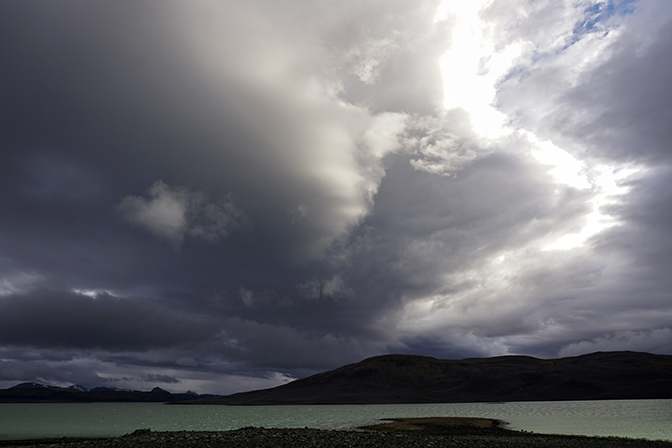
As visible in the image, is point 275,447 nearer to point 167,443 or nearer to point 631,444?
point 167,443

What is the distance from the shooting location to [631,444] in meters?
58.4

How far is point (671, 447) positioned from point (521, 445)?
1832 cm

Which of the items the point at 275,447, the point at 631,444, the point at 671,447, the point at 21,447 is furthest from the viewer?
the point at 21,447

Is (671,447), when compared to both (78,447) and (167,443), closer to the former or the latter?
(167,443)

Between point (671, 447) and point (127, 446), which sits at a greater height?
point (127, 446)

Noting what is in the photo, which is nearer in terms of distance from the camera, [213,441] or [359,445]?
[359,445]

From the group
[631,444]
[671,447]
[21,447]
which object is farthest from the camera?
[21,447]

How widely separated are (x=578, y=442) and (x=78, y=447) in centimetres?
6577

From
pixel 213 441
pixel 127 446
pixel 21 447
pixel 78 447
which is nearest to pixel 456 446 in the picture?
pixel 213 441

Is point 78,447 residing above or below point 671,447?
above

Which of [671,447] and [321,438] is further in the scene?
[321,438]

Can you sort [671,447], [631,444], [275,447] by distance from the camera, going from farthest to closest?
[631,444]
[671,447]
[275,447]

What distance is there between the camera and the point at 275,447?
168ft

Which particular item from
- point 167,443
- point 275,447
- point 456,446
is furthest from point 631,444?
point 167,443
